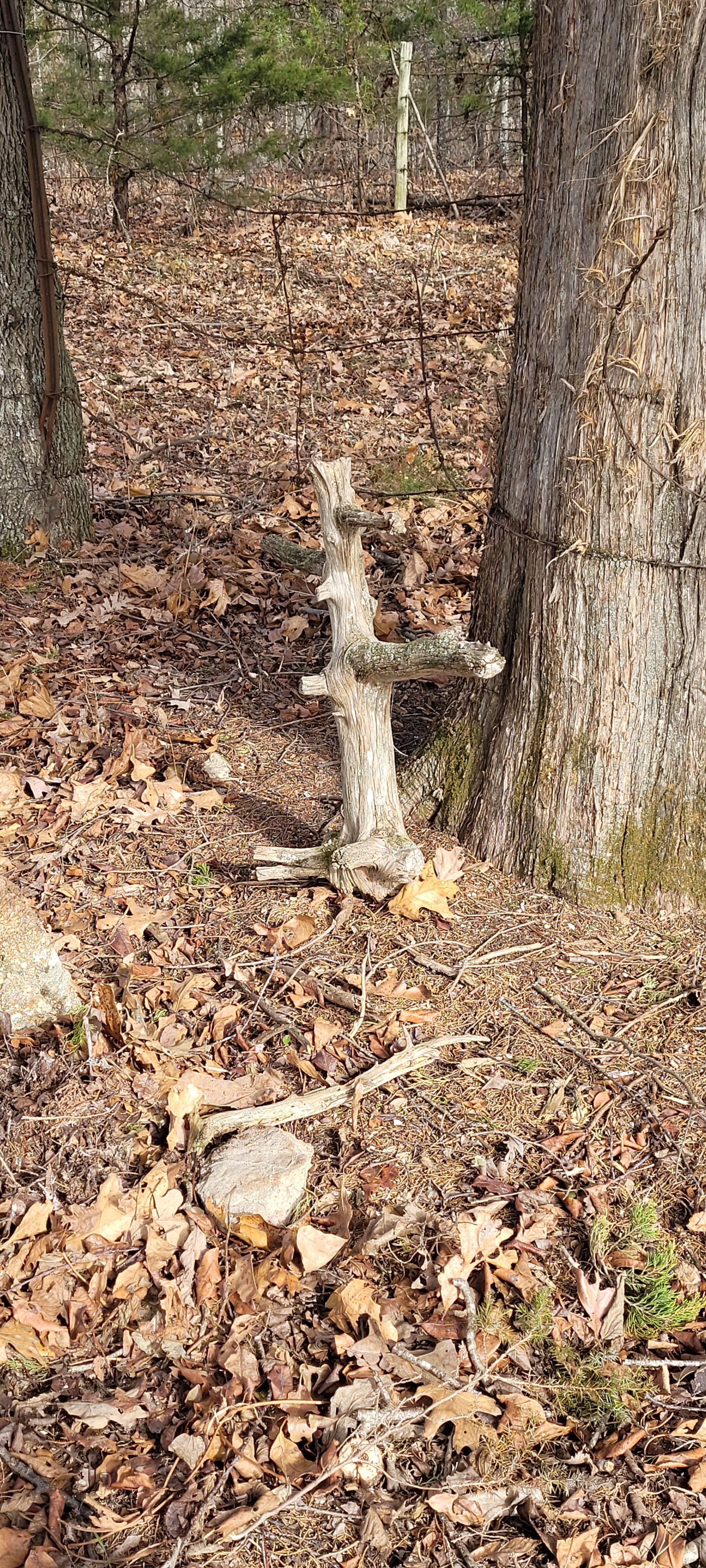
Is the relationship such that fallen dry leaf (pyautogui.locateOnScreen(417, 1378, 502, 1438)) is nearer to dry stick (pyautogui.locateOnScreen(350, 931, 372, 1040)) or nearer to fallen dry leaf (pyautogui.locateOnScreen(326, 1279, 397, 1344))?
fallen dry leaf (pyautogui.locateOnScreen(326, 1279, 397, 1344))

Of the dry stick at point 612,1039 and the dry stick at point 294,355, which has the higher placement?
the dry stick at point 294,355

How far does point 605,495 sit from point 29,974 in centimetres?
191

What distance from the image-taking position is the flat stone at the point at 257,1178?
7.77ft

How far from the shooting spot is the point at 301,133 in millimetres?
14289

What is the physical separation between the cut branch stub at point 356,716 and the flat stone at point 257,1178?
853 millimetres

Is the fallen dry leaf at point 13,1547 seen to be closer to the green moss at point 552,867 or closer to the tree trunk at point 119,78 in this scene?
the green moss at point 552,867

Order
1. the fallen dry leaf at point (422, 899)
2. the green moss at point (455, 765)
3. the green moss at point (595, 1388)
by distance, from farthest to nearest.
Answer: the green moss at point (455, 765) < the fallen dry leaf at point (422, 899) < the green moss at point (595, 1388)

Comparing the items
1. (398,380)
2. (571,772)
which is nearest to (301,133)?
(398,380)

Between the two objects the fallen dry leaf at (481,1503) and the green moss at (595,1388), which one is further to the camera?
the green moss at (595,1388)

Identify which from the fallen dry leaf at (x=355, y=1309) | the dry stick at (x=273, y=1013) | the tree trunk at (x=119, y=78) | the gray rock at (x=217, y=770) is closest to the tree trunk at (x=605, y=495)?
the dry stick at (x=273, y=1013)

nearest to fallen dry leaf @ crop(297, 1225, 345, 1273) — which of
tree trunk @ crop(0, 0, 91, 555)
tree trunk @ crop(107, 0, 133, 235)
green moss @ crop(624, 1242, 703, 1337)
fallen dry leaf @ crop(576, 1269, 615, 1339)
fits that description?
fallen dry leaf @ crop(576, 1269, 615, 1339)

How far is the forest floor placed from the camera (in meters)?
1.93

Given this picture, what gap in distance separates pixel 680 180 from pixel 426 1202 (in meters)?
2.38

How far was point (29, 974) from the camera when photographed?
2797mm
